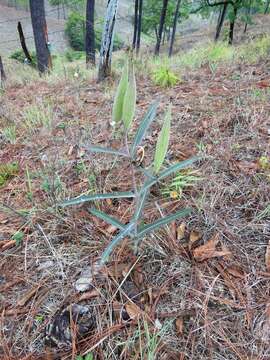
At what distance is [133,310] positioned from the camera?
104cm

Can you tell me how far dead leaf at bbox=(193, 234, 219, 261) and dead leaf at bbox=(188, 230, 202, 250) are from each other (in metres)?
0.03

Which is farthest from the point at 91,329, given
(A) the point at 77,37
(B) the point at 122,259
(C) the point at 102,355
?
(A) the point at 77,37

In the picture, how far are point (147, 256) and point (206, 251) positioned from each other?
242mm

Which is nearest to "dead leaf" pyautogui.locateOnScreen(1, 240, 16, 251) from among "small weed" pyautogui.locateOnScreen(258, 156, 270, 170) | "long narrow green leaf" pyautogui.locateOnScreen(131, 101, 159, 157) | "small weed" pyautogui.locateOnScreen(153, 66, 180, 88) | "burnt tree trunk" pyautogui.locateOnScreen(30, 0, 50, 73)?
"long narrow green leaf" pyautogui.locateOnScreen(131, 101, 159, 157)

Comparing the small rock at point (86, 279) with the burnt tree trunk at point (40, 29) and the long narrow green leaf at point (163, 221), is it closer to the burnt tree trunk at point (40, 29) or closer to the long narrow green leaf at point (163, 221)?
the long narrow green leaf at point (163, 221)

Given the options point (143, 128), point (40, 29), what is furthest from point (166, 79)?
point (40, 29)

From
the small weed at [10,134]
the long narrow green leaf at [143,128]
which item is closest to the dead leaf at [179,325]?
the long narrow green leaf at [143,128]

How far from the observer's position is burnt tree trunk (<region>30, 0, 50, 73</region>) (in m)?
6.54

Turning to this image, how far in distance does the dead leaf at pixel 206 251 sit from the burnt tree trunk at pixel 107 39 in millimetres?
3064

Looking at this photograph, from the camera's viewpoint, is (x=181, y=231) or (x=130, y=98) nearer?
(x=130, y=98)

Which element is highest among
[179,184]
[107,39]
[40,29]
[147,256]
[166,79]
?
[107,39]

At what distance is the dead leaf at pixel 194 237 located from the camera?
122cm

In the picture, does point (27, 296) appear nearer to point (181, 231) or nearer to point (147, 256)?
point (147, 256)

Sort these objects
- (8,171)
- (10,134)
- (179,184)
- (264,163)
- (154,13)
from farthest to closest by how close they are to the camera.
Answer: (154,13)
(10,134)
(8,171)
(264,163)
(179,184)
